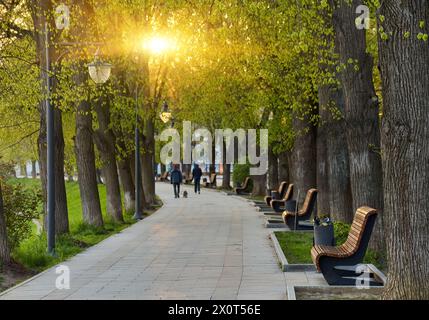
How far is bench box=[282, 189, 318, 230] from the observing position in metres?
19.2

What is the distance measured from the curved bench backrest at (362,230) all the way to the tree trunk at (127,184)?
727 inches

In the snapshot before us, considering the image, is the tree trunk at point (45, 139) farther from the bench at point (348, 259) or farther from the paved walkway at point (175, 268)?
the bench at point (348, 259)

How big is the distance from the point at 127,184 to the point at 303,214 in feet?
36.4

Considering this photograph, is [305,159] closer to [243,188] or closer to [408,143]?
[408,143]

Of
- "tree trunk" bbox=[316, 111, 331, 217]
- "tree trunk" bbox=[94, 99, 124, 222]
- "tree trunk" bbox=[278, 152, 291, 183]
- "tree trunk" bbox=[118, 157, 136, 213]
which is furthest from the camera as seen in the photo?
"tree trunk" bbox=[278, 152, 291, 183]

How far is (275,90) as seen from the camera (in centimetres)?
2556

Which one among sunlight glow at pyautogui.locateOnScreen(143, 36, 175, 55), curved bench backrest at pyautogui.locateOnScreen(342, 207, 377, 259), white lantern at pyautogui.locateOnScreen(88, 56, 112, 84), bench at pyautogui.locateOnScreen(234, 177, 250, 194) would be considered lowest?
bench at pyautogui.locateOnScreen(234, 177, 250, 194)

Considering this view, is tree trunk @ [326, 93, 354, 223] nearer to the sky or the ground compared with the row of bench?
nearer to the sky

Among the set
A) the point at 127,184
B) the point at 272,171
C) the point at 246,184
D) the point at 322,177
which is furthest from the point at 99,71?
the point at 246,184

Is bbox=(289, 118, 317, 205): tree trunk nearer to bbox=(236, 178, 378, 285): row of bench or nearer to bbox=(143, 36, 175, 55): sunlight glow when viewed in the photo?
bbox=(143, 36, 175, 55): sunlight glow

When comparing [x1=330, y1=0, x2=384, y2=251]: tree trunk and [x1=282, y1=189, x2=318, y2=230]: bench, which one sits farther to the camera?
[x1=282, y1=189, x2=318, y2=230]: bench

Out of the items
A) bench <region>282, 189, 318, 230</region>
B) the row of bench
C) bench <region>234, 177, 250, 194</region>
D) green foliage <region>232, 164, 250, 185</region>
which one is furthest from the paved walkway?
green foliage <region>232, 164, 250, 185</region>

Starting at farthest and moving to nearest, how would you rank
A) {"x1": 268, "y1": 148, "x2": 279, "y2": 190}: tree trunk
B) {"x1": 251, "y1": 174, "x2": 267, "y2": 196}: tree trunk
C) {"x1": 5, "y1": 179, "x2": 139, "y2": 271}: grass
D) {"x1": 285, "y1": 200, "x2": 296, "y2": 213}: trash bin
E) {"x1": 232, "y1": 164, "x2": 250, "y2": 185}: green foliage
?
{"x1": 232, "y1": 164, "x2": 250, "y2": 185}: green foliage < {"x1": 251, "y1": 174, "x2": 267, "y2": 196}: tree trunk < {"x1": 268, "y1": 148, "x2": 279, "y2": 190}: tree trunk < {"x1": 285, "y1": 200, "x2": 296, "y2": 213}: trash bin < {"x1": 5, "y1": 179, "x2": 139, "y2": 271}: grass

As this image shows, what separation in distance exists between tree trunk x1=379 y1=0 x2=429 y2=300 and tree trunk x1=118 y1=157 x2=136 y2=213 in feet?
67.8
